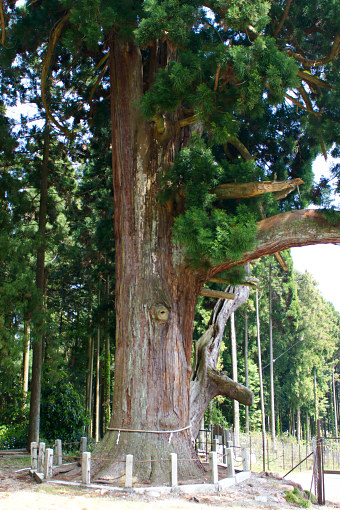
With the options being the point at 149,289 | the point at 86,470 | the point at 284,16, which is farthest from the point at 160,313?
the point at 284,16

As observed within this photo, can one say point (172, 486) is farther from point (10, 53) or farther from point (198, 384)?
point (10, 53)

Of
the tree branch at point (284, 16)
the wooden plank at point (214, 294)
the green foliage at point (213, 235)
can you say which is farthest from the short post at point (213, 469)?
the tree branch at point (284, 16)

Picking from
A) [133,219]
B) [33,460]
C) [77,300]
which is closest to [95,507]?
[33,460]

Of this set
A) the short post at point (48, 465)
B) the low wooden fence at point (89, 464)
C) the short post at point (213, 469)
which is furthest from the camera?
the short post at point (48, 465)

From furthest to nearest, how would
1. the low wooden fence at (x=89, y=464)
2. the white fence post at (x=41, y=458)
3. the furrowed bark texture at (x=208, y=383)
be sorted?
the furrowed bark texture at (x=208, y=383)
the white fence post at (x=41, y=458)
the low wooden fence at (x=89, y=464)

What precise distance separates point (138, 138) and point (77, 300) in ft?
49.7

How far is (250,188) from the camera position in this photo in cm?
761

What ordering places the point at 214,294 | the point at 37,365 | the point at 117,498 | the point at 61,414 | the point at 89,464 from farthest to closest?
1. the point at 61,414
2. the point at 37,365
3. the point at 214,294
4. the point at 89,464
5. the point at 117,498

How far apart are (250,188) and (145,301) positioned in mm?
2411

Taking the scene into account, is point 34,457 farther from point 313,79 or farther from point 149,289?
point 313,79

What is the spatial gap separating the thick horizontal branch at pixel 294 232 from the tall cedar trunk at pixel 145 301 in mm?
1031

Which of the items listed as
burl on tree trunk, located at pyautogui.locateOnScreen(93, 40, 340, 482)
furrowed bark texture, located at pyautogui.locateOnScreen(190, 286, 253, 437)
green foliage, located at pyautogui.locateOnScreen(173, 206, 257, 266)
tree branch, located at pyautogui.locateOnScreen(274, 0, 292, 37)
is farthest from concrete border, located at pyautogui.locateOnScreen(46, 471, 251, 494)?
tree branch, located at pyautogui.locateOnScreen(274, 0, 292, 37)

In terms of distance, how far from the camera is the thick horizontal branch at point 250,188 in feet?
24.1

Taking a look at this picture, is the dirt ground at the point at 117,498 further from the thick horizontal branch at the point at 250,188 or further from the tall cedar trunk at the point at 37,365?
the tall cedar trunk at the point at 37,365
